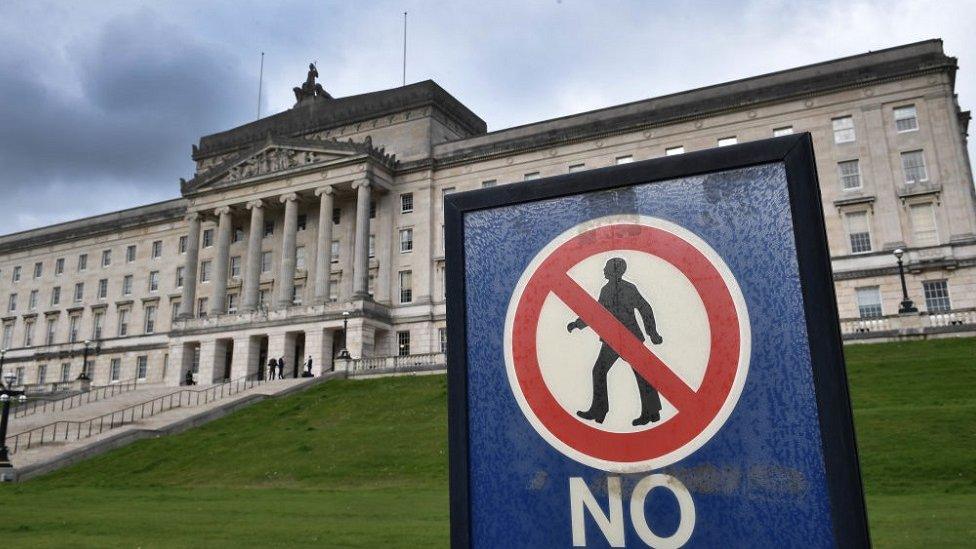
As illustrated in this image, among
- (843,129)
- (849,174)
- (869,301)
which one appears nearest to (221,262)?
(849,174)

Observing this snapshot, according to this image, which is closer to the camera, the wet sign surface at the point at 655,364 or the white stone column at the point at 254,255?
the wet sign surface at the point at 655,364

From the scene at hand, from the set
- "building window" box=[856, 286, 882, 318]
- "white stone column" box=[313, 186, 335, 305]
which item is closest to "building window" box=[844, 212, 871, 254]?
"building window" box=[856, 286, 882, 318]

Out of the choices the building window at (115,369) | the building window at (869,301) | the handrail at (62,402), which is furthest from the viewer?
the building window at (115,369)

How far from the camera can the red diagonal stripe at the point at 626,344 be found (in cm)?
269

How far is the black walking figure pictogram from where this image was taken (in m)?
2.73

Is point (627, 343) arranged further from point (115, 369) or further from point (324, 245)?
point (115, 369)

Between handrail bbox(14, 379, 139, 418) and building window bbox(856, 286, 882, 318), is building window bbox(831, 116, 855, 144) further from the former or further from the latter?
handrail bbox(14, 379, 139, 418)

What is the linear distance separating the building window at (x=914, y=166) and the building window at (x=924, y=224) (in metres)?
1.70

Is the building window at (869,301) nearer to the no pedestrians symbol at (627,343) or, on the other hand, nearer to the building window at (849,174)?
the building window at (849,174)

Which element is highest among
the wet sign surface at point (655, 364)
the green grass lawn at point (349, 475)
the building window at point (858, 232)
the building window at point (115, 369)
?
the building window at point (858, 232)

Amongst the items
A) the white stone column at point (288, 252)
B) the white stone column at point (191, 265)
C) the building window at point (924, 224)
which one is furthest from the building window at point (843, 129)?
the white stone column at point (191, 265)

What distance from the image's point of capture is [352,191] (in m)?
58.0

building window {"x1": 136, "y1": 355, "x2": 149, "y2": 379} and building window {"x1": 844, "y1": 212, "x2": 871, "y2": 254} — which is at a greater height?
building window {"x1": 844, "y1": 212, "x2": 871, "y2": 254}

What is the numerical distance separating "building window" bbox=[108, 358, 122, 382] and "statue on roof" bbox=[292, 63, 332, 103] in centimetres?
A: 2953
